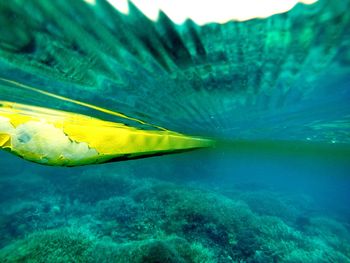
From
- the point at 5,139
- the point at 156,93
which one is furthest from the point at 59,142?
the point at 156,93

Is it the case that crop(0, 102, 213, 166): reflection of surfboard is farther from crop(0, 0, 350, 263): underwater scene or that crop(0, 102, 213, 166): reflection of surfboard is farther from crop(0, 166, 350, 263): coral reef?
crop(0, 166, 350, 263): coral reef

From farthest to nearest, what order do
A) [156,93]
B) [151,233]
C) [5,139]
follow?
[151,233] → [156,93] → [5,139]

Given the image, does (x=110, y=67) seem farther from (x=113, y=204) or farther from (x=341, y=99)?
(x=113, y=204)

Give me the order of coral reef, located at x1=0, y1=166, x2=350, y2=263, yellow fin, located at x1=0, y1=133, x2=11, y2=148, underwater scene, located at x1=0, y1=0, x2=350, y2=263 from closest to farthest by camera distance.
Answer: yellow fin, located at x1=0, y1=133, x2=11, y2=148, underwater scene, located at x1=0, y1=0, x2=350, y2=263, coral reef, located at x1=0, y1=166, x2=350, y2=263

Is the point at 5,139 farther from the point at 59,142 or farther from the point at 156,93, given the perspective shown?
the point at 156,93

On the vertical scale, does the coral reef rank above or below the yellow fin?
below

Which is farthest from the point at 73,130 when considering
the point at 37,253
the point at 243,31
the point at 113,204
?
the point at 113,204

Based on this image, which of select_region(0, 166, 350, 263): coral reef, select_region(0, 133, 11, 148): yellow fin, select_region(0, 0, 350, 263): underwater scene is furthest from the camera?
select_region(0, 166, 350, 263): coral reef

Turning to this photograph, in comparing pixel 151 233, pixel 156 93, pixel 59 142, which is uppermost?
pixel 156 93

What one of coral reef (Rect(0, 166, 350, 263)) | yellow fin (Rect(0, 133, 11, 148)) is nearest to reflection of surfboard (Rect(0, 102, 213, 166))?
yellow fin (Rect(0, 133, 11, 148))

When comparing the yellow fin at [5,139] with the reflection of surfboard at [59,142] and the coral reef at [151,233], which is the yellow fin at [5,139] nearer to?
the reflection of surfboard at [59,142]

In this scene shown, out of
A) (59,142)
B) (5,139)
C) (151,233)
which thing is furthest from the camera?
(151,233)

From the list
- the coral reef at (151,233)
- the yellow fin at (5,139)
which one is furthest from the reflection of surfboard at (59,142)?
the coral reef at (151,233)

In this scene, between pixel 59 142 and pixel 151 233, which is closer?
pixel 59 142
